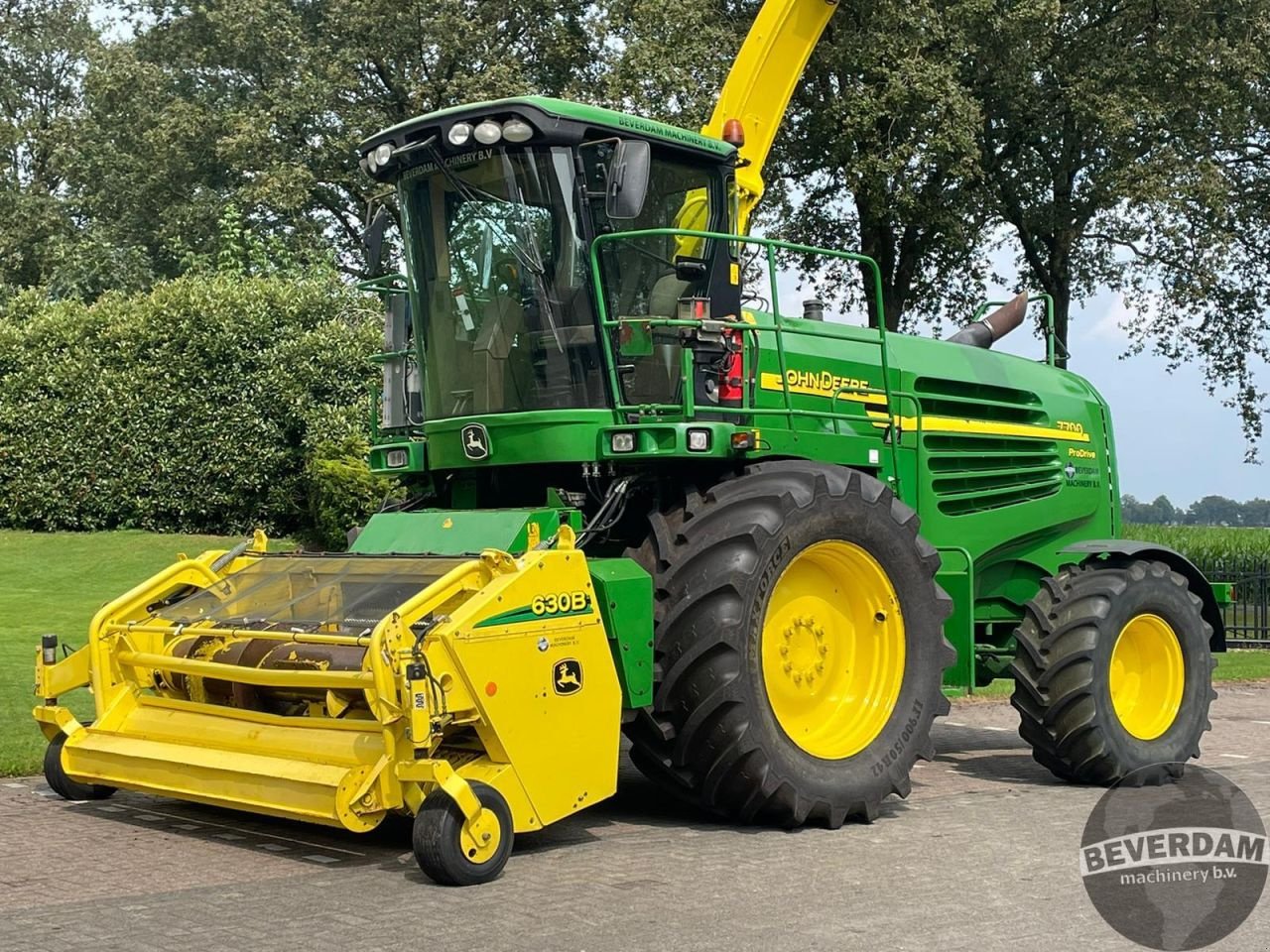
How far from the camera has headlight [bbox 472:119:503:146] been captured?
8.14 meters

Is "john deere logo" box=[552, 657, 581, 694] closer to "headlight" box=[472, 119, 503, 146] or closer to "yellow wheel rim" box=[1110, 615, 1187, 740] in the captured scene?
"headlight" box=[472, 119, 503, 146]

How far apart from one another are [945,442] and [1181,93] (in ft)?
59.3

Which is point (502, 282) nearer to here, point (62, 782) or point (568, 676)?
point (568, 676)

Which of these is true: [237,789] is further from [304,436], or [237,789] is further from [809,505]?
[304,436]

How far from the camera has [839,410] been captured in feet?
30.3

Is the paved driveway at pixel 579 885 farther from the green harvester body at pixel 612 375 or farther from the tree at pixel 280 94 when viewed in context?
the tree at pixel 280 94

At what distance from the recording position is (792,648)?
8.20 metres

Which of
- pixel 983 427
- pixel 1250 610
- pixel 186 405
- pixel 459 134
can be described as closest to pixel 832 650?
pixel 983 427

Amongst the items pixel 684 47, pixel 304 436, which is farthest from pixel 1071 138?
pixel 304 436

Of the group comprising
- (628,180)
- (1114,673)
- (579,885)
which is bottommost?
(579,885)

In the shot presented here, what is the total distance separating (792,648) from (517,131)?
3131mm

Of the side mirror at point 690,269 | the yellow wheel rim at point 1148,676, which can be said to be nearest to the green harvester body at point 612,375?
the side mirror at point 690,269

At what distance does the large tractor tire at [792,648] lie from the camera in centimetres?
745

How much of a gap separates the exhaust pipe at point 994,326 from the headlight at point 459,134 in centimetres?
419
